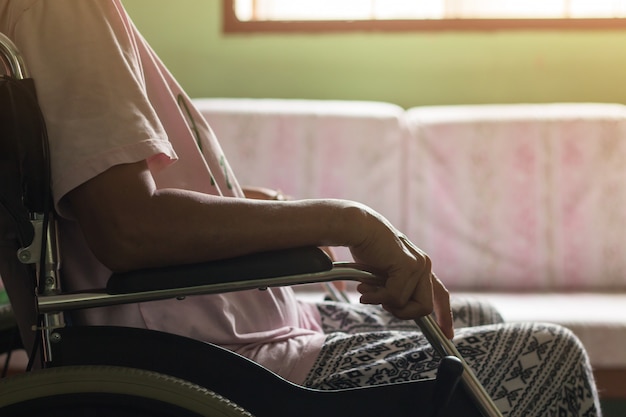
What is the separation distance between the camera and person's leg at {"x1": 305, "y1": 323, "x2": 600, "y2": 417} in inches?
42.9

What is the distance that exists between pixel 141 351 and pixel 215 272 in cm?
14

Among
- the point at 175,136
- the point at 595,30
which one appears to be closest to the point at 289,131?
the point at 595,30

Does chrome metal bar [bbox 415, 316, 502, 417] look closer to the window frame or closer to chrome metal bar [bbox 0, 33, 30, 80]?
chrome metal bar [bbox 0, 33, 30, 80]

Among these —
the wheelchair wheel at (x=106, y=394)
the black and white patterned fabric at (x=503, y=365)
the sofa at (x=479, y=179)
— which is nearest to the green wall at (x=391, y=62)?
the sofa at (x=479, y=179)

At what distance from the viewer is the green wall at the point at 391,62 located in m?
2.83

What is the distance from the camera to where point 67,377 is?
866 millimetres

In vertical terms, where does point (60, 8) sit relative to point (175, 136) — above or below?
above

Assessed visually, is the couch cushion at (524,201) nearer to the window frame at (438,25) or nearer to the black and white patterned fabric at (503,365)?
the window frame at (438,25)

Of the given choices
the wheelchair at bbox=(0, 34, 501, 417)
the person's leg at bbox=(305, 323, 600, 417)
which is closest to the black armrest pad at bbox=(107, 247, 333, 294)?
the wheelchair at bbox=(0, 34, 501, 417)

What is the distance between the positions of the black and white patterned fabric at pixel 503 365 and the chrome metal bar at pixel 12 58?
52cm

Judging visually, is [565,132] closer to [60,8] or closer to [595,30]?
[595,30]

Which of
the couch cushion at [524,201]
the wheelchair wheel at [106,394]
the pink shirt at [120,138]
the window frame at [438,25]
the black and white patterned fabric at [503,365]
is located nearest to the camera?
the wheelchair wheel at [106,394]

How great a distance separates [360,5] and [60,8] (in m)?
1.99

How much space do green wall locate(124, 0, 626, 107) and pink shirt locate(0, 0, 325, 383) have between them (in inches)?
65.2
